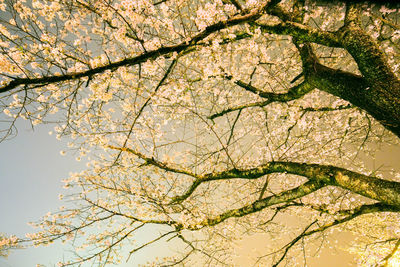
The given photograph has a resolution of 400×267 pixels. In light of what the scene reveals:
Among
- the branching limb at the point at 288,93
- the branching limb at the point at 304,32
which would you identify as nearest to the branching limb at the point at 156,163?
the branching limb at the point at 288,93

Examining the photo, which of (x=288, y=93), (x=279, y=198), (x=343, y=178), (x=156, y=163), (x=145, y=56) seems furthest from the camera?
(x=288, y=93)

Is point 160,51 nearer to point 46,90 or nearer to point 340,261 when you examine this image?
point 46,90

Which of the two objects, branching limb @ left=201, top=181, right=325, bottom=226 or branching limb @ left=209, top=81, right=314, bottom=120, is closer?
branching limb @ left=201, top=181, right=325, bottom=226

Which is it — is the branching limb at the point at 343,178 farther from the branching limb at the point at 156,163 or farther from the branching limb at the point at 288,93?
the branching limb at the point at 288,93

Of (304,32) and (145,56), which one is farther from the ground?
(304,32)

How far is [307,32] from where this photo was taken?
10.2 feet

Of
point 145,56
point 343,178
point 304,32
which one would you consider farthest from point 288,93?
point 145,56

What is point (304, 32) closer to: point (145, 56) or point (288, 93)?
point (288, 93)

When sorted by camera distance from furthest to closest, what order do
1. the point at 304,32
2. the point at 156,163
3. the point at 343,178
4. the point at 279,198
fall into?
the point at 156,163
the point at 279,198
the point at 304,32
the point at 343,178

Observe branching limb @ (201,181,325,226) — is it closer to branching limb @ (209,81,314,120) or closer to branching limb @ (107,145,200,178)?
branching limb @ (107,145,200,178)

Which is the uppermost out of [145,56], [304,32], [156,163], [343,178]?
[304,32]

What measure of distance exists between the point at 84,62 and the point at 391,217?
12.6 m

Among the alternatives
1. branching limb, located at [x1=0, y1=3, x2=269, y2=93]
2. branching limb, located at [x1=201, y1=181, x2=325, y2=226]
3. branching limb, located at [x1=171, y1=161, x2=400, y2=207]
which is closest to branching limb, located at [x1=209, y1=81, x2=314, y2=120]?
branching limb, located at [x1=171, y1=161, x2=400, y2=207]

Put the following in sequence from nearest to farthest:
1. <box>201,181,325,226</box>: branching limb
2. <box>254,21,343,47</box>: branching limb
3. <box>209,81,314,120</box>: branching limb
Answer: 1. <box>254,21,343,47</box>: branching limb
2. <box>201,181,325,226</box>: branching limb
3. <box>209,81,314,120</box>: branching limb
